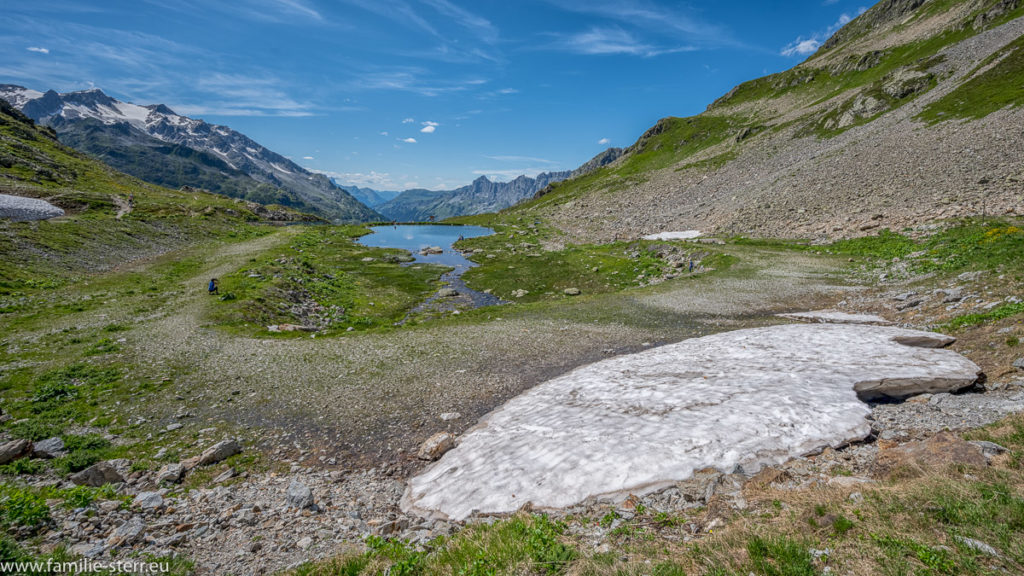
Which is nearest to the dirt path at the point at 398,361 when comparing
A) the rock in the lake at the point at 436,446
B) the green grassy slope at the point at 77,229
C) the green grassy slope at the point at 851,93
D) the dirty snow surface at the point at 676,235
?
the rock in the lake at the point at 436,446

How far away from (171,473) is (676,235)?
227 feet

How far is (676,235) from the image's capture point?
221 ft

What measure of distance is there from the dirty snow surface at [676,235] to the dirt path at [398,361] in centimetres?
2644

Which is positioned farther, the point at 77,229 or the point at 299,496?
the point at 77,229

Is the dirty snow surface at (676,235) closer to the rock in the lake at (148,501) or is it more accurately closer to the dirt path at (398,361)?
the dirt path at (398,361)

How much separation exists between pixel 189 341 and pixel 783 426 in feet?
110

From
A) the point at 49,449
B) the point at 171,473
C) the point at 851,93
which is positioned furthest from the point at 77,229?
the point at 851,93

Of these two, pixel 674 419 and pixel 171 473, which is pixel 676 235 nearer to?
pixel 674 419

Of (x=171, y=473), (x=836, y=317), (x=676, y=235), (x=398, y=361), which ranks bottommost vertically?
(x=171, y=473)

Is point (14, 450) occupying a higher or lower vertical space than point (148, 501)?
higher

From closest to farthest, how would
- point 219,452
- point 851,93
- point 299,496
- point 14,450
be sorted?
point 299,496 → point 14,450 → point 219,452 → point 851,93

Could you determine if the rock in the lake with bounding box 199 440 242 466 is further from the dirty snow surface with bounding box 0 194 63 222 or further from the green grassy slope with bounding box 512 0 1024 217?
the green grassy slope with bounding box 512 0 1024 217

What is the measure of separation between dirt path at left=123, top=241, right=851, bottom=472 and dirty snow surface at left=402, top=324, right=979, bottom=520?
3164mm

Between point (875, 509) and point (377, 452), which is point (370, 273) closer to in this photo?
point (377, 452)
